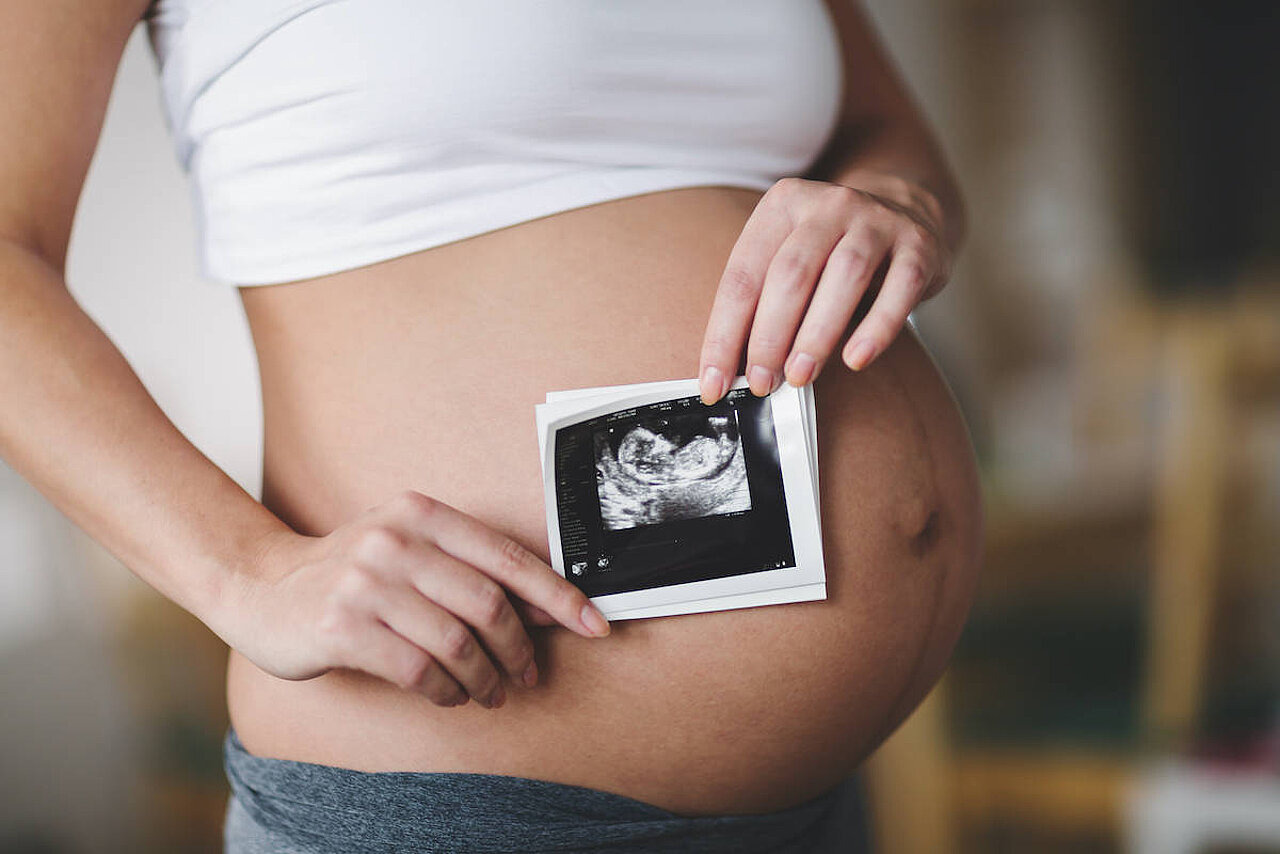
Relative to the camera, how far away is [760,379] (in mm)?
636

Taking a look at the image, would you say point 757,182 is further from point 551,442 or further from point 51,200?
point 51,200

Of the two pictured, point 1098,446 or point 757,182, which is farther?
point 1098,446

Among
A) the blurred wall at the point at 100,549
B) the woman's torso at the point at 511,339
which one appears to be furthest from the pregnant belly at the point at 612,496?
the blurred wall at the point at 100,549

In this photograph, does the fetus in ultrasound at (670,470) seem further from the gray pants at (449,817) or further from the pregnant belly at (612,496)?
the gray pants at (449,817)

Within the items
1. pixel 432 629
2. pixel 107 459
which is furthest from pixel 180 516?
pixel 432 629

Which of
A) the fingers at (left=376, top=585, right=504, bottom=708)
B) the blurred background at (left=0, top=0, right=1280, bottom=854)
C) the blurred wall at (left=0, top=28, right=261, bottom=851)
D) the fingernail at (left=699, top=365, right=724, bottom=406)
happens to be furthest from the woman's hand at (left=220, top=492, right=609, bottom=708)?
the blurred wall at (left=0, top=28, right=261, bottom=851)

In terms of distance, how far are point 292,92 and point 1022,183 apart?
5.68 meters

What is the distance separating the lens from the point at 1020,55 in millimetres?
5766

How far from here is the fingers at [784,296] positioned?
62 centimetres

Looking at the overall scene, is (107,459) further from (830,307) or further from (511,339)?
(830,307)

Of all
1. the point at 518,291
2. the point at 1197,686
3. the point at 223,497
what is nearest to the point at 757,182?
the point at 518,291

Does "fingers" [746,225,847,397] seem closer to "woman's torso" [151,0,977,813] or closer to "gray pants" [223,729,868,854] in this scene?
"woman's torso" [151,0,977,813]

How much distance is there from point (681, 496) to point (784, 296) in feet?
0.46

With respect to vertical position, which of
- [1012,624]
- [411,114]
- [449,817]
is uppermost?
[411,114]
